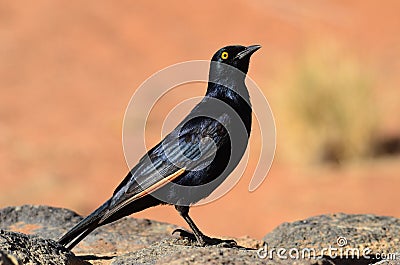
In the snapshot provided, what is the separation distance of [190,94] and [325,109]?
4.52 metres

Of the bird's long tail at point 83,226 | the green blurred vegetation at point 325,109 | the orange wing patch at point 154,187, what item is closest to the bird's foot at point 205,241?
the orange wing patch at point 154,187

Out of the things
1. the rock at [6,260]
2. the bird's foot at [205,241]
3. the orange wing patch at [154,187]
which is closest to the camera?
the rock at [6,260]

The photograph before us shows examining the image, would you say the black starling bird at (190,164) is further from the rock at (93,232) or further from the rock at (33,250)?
the rock at (33,250)

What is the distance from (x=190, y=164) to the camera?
546 centimetres

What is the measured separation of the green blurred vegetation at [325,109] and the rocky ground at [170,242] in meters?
7.95

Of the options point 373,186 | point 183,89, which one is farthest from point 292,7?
point 373,186

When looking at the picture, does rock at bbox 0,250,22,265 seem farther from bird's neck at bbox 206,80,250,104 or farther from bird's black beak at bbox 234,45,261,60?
bird's black beak at bbox 234,45,261,60

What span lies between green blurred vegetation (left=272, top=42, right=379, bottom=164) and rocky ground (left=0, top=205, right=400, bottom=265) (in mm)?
7949

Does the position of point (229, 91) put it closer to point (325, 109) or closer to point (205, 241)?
point (205, 241)

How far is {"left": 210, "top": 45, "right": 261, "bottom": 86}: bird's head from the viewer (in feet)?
19.3

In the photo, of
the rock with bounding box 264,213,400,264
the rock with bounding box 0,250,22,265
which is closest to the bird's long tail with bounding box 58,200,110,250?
the rock with bounding box 264,213,400,264

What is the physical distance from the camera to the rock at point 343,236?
19.1 feet

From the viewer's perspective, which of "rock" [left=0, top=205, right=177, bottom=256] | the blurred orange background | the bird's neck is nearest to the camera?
the bird's neck

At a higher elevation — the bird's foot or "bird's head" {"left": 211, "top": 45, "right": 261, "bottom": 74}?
"bird's head" {"left": 211, "top": 45, "right": 261, "bottom": 74}
